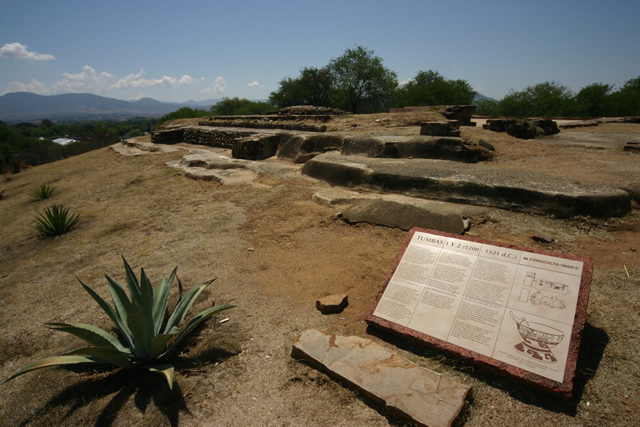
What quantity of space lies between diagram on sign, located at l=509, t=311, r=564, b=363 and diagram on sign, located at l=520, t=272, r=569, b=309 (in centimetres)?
16

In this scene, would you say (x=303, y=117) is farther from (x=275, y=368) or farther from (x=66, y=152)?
(x=66, y=152)

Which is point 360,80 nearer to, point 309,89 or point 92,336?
point 309,89

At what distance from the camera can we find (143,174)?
919 cm

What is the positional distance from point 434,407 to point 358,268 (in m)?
1.79

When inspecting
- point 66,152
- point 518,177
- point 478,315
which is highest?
point 518,177

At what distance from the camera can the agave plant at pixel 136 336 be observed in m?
2.15

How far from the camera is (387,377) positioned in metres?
2.07

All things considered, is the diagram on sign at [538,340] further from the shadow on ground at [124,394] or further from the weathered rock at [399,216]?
the shadow on ground at [124,394]

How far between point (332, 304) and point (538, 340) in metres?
1.51

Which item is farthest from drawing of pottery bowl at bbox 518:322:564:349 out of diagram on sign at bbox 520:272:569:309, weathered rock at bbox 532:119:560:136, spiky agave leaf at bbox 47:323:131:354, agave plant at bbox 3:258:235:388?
weathered rock at bbox 532:119:560:136

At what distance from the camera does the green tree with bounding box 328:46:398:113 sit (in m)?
30.3

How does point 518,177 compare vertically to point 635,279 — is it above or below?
above

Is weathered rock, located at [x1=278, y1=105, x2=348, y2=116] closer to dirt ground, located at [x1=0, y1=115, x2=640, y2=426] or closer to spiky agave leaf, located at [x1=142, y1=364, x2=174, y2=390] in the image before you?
dirt ground, located at [x1=0, y1=115, x2=640, y2=426]

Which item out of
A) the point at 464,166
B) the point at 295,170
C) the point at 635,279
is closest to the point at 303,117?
the point at 295,170
